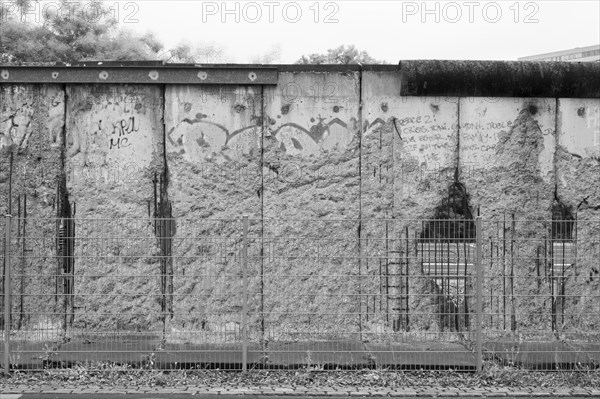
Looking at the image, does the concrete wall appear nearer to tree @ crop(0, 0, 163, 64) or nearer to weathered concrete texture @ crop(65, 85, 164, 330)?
weathered concrete texture @ crop(65, 85, 164, 330)

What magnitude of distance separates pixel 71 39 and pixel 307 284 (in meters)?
26.3

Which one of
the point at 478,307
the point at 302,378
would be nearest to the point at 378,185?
the point at 478,307

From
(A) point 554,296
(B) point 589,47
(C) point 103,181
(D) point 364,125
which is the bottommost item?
(A) point 554,296

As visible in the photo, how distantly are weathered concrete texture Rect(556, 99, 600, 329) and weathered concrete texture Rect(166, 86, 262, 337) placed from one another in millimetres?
3577

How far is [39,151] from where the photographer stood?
8.83 meters

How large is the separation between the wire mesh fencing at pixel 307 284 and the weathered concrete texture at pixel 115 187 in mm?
24

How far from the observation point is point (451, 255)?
8.73m

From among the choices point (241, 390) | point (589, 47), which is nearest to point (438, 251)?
point (241, 390)

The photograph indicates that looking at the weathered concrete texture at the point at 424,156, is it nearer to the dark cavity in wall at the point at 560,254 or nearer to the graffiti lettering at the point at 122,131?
the dark cavity in wall at the point at 560,254

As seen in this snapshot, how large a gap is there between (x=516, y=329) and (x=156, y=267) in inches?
167

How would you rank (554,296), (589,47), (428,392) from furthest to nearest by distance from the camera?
(589,47) → (554,296) → (428,392)

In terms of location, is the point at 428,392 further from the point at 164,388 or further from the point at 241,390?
the point at 164,388

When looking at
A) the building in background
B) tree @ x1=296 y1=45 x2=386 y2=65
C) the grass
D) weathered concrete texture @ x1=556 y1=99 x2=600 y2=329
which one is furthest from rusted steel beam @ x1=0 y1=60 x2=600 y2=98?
the building in background

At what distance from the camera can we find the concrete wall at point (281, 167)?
8734 millimetres
